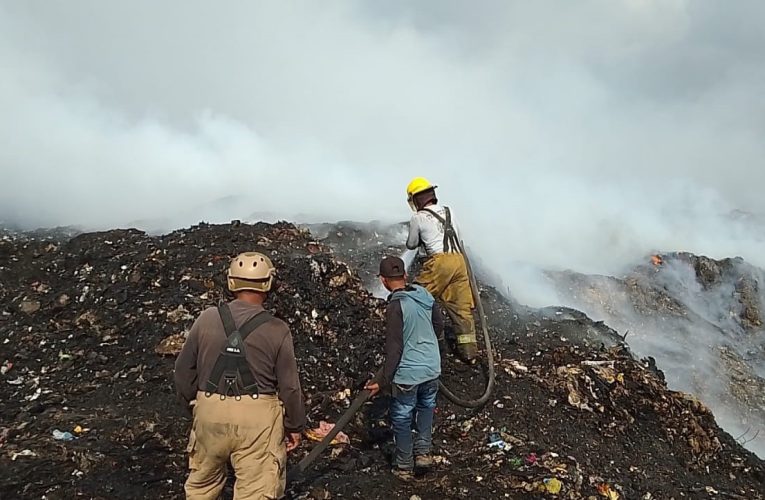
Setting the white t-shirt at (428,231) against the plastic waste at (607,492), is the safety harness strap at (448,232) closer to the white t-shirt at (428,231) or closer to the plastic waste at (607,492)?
the white t-shirt at (428,231)

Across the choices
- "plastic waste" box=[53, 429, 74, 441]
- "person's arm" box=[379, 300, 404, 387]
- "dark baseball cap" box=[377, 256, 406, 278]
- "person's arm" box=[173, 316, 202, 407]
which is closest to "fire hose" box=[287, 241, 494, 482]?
"person's arm" box=[379, 300, 404, 387]

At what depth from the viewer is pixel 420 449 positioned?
4488mm

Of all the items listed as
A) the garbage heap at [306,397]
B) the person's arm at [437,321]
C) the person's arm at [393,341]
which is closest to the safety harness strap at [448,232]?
the garbage heap at [306,397]

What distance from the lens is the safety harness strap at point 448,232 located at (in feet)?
18.8

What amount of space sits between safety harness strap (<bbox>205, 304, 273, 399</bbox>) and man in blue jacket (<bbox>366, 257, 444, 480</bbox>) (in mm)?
1357

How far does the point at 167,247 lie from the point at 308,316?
82.8 inches

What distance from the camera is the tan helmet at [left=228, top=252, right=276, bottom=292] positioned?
3035mm

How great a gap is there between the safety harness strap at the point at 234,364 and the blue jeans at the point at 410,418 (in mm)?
1555

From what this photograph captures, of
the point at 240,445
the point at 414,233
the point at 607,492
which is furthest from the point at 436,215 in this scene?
the point at 240,445

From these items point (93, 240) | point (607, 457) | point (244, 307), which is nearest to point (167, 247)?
point (93, 240)

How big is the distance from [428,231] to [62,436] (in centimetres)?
342

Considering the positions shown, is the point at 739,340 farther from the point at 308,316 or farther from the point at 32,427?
the point at 32,427

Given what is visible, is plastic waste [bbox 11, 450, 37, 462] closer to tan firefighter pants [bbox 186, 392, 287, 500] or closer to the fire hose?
tan firefighter pants [bbox 186, 392, 287, 500]

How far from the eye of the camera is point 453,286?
6.02 metres
